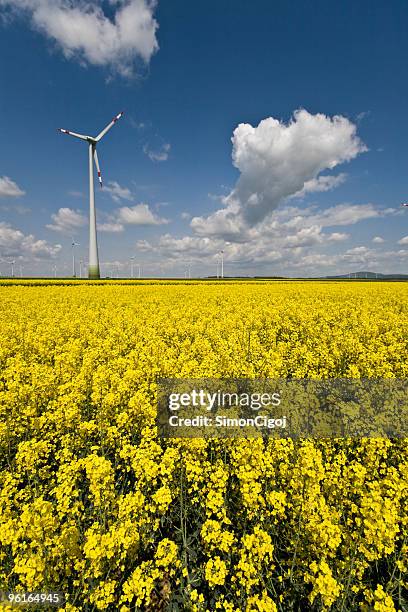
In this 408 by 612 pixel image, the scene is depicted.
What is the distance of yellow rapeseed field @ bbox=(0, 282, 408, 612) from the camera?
9.53 ft

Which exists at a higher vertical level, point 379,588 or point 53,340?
point 53,340

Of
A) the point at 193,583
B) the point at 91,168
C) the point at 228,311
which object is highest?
the point at 91,168

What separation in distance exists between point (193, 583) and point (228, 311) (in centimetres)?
1287

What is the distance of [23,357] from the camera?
29.3 feet

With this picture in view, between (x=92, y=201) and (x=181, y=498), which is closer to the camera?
(x=181, y=498)

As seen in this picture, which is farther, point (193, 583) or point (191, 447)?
point (191, 447)

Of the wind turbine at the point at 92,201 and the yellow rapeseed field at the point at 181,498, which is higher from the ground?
the wind turbine at the point at 92,201

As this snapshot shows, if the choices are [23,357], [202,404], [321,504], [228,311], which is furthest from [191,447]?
[228,311]

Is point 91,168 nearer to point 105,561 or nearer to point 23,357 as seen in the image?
point 23,357

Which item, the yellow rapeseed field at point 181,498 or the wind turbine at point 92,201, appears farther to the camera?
the wind turbine at point 92,201

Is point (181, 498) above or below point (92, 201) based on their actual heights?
below

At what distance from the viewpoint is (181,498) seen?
3.98 m

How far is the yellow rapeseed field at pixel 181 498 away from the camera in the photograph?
291cm

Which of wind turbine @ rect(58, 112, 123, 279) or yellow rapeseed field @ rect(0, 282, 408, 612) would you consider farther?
wind turbine @ rect(58, 112, 123, 279)
